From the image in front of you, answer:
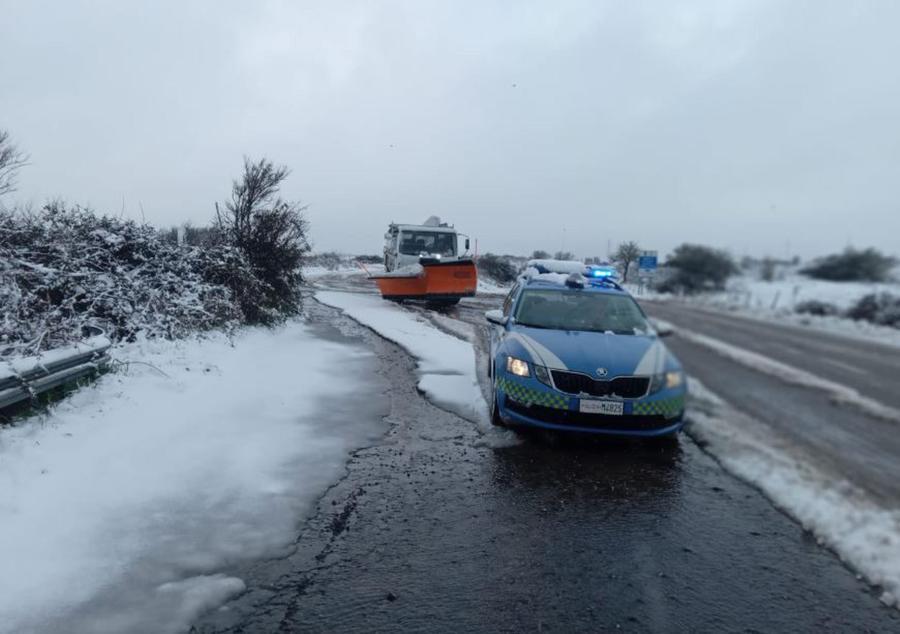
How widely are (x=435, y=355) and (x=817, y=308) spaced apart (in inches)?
285

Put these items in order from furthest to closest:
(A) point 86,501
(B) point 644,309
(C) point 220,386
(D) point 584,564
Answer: (C) point 220,386 < (B) point 644,309 < (A) point 86,501 < (D) point 584,564

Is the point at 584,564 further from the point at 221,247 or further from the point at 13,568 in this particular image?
the point at 221,247

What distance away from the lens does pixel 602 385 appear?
17.3ft

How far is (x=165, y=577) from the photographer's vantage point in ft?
10.2

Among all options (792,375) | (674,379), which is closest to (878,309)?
(674,379)

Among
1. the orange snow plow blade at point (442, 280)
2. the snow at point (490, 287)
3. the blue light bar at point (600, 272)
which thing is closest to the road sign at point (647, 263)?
the blue light bar at point (600, 272)

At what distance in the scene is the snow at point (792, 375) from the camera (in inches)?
217

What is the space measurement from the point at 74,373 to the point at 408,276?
1354 centimetres

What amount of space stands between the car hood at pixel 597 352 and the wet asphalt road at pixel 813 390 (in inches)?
13.6

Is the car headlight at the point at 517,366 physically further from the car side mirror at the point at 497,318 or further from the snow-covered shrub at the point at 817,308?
the snow-covered shrub at the point at 817,308

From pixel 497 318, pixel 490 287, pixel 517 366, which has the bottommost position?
pixel 517 366

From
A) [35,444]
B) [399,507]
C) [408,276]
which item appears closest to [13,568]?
[35,444]

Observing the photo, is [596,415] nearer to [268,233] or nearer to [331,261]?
[268,233]

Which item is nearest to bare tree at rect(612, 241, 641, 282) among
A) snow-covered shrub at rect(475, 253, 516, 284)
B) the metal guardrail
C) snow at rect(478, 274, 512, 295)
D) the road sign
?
the road sign
